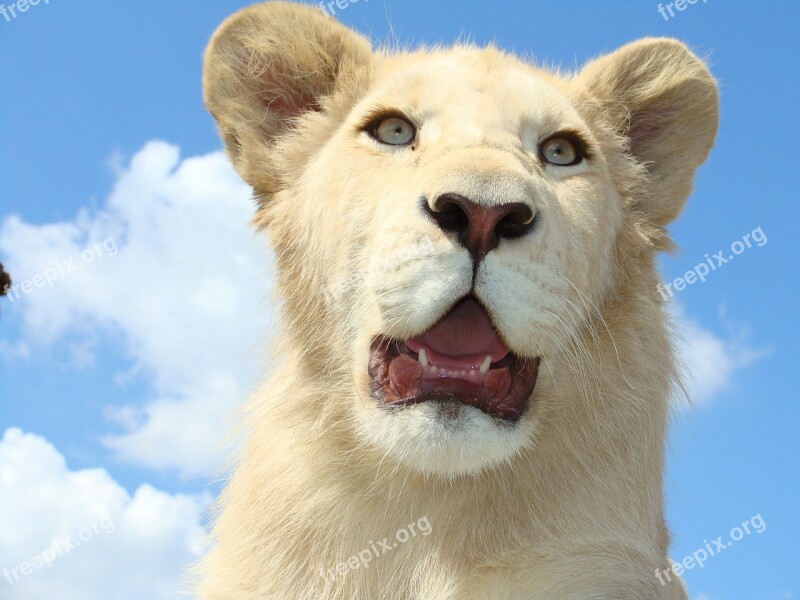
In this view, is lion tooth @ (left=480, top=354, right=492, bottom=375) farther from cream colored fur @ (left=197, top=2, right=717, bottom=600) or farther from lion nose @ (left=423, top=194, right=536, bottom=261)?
lion nose @ (left=423, top=194, right=536, bottom=261)

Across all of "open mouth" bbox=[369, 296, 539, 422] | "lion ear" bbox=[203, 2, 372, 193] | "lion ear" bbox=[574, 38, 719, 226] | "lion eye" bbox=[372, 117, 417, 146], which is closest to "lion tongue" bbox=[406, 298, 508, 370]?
"open mouth" bbox=[369, 296, 539, 422]

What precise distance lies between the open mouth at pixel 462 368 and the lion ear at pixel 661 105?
1959 millimetres

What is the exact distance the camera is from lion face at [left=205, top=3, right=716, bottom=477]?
14.7 ft

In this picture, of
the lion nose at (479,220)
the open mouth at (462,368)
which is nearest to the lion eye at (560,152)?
the lion nose at (479,220)

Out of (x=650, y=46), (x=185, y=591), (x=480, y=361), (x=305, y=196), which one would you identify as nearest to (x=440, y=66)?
(x=305, y=196)

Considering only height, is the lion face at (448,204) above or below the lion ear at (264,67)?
below

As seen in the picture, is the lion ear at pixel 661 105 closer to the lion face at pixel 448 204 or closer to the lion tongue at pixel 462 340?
the lion face at pixel 448 204

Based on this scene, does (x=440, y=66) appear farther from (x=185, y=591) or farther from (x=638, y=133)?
(x=185, y=591)

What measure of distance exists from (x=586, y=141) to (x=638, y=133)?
1090 millimetres

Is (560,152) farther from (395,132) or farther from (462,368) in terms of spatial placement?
(462,368)

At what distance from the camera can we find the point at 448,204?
14.5 feet

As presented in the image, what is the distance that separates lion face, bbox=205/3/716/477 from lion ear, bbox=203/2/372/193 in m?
0.01

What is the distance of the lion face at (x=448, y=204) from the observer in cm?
447

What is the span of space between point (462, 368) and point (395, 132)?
1550 millimetres
